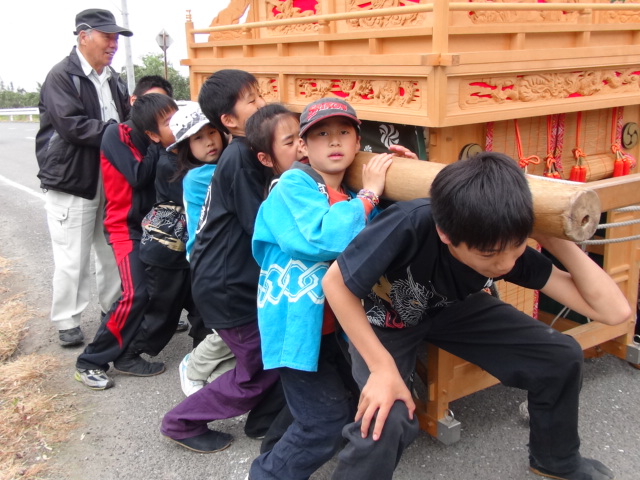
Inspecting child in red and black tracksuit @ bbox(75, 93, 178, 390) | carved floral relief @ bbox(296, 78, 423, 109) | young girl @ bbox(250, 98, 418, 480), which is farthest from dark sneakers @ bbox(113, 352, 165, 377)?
carved floral relief @ bbox(296, 78, 423, 109)

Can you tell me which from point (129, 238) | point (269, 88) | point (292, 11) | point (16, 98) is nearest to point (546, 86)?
point (269, 88)

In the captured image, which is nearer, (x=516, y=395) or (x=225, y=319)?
(x=225, y=319)

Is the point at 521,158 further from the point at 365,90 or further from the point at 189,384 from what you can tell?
the point at 189,384

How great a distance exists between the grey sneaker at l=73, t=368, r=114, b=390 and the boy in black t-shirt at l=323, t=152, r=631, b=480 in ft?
6.00

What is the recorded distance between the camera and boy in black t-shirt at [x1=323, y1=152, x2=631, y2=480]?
176 centimetres

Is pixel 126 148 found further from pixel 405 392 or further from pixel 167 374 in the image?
pixel 405 392

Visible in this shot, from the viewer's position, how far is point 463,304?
2400 mm

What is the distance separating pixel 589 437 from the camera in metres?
2.81

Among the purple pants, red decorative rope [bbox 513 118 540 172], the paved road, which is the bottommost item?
the paved road

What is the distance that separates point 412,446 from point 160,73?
2127cm

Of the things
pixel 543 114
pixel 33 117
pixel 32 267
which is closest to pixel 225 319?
pixel 543 114

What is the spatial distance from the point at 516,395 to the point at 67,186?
2922mm

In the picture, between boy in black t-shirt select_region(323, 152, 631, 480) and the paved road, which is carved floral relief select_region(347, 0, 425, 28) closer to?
boy in black t-shirt select_region(323, 152, 631, 480)

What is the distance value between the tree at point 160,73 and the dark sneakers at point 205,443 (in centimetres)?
1720
